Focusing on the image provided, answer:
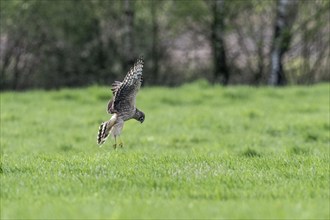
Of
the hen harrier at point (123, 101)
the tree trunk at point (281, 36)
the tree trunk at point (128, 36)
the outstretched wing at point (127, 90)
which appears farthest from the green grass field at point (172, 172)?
the tree trunk at point (128, 36)

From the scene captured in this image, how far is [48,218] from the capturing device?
648cm

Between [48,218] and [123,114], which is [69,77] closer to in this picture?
[123,114]

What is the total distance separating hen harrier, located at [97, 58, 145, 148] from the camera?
28.9 feet

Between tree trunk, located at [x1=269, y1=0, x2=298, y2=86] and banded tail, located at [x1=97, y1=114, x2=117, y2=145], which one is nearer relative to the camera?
banded tail, located at [x1=97, y1=114, x2=117, y2=145]

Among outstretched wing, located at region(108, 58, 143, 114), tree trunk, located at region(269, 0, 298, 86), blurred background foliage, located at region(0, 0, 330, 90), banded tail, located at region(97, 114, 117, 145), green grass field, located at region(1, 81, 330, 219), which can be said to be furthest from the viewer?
blurred background foliage, located at region(0, 0, 330, 90)

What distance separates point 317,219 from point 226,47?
883 inches

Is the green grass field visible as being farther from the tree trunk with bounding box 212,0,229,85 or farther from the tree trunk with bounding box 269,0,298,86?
the tree trunk with bounding box 212,0,229,85

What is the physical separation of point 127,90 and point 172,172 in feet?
3.89

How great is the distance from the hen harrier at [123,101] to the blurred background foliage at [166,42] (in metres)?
18.3

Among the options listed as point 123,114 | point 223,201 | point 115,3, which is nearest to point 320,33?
point 115,3

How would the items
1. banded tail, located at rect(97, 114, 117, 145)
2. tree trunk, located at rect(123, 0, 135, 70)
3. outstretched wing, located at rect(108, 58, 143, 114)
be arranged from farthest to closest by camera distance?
1. tree trunk, located at rect(123, 0, 135, 70)
2. banded tail, located at rect(97, 114, 117, 145)
3. outstretched wing, located at rect(108, 58, 143, 114)

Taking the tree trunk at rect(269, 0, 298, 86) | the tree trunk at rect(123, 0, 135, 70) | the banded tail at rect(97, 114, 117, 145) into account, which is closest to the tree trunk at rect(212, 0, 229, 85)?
the tree trunk at rect(269, 0, 298, 86)

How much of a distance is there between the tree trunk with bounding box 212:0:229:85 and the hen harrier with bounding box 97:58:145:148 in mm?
18328

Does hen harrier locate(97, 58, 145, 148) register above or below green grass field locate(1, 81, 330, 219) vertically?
above
